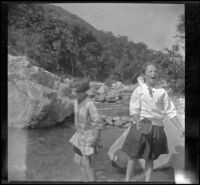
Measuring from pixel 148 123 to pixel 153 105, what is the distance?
27 cm

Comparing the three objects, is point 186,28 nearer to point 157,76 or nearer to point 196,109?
point 157,76

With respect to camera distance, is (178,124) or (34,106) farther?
(34,106)

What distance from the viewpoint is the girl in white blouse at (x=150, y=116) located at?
197 inches

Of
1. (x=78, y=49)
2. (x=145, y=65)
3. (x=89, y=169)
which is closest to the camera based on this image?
(x=89, y=169)

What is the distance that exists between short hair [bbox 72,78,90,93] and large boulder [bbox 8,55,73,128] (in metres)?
0.13

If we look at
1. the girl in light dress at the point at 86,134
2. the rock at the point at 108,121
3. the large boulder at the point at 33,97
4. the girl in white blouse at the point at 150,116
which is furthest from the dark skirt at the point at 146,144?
the large boulder at the point at 33,97

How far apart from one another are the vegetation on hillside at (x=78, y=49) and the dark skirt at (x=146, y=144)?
0.70m

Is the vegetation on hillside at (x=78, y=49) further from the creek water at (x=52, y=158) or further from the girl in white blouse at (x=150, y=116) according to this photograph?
the creek water at (x=52, y=158)

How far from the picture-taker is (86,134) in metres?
5.00

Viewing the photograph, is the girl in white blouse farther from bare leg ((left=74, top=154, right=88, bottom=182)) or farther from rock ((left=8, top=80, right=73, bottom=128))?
rock ((left=8, top=80, right=73, bottom=128))

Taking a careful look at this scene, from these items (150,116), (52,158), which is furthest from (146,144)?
(52,158)

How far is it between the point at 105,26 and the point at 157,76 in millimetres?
1075

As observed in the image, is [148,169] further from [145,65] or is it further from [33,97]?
[33,97]

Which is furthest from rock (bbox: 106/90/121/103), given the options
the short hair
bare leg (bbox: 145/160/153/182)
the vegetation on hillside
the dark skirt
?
bare leg (bbox: 145/160/153/182)
